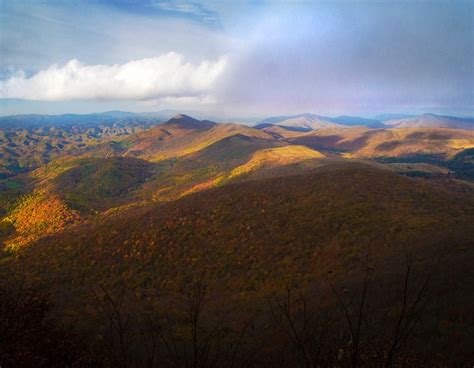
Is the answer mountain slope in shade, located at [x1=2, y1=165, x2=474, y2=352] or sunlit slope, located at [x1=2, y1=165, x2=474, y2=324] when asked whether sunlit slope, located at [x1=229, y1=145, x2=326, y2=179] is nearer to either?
sunlit slope, located at [x1=2, y1=165, x2=474, y2=324]

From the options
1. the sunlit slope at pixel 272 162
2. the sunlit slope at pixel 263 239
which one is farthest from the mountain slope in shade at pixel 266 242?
the sunlit slope at pixel 272 162

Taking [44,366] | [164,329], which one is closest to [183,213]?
[164,329]

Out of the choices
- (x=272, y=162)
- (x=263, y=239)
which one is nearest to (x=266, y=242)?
(x=263, y=239)

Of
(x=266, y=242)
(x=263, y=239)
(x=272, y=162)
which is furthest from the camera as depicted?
(x=272, y=162)

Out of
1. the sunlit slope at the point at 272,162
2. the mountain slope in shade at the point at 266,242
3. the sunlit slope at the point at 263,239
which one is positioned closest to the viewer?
the mountain slope in shade at the point at 266,242

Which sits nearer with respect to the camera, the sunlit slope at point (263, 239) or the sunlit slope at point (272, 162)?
the sunlit slope at point (263, 239)

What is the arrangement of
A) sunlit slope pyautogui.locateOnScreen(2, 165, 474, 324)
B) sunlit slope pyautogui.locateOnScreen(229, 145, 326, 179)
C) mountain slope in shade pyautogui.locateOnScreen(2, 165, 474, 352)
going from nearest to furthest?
mountain slope in shade pyautogui.locateOnScreen(2, 165, 474, 352)
sunlit slope pyautogui.locateOnScreen(2, 165, 474, 324)
sunlit slope pyautogui.locateOnScreen(229, 145, 326, 179)

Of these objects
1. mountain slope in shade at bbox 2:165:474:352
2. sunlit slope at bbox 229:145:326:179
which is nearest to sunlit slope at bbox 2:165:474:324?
mountain slope in shade at bbox 2:165:474:352

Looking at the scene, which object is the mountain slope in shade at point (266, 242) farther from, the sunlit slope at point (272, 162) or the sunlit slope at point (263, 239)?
the sunlit slope at point (272, 162)

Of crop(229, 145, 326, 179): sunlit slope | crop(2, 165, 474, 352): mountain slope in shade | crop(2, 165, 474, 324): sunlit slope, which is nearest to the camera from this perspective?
crop(2, 165, 474, 352): mountain slope in shade

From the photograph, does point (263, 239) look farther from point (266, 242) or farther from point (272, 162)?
point (272, 162)

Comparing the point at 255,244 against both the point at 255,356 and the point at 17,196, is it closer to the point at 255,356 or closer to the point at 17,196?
the point at 255,356
